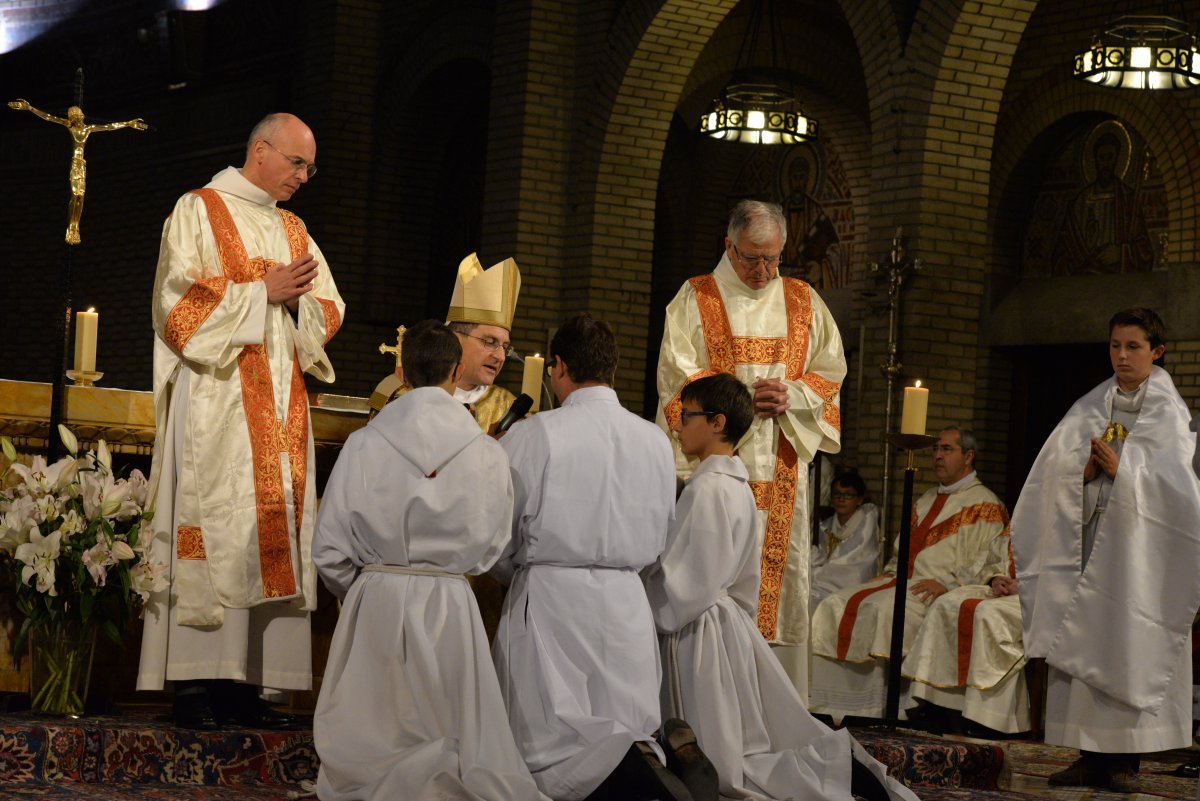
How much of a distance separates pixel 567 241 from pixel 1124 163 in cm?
400

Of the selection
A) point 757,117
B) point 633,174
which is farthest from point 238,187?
point 757,117

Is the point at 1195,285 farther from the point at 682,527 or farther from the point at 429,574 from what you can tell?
the point at 429,574

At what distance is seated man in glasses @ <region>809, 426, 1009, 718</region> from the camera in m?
8.44

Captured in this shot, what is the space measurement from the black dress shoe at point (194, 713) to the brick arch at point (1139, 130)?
25.7ft

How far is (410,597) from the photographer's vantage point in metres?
4.63

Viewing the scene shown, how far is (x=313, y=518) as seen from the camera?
5465 mm

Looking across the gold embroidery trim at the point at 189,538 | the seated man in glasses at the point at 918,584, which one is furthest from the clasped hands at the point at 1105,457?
the gold embroidery trim at the point at 189,538

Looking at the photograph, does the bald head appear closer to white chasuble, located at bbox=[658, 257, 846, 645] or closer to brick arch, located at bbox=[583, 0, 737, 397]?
white chasuble, located at bbox=[658, 257, 846, 645]

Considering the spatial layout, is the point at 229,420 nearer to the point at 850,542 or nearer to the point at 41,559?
the point at 41,559

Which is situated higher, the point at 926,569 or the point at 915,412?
the point at 915,412

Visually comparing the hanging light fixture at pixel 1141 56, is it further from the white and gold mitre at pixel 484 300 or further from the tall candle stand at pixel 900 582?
the white and gold mitre at pixel 484 300

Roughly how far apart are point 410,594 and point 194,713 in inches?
39.5

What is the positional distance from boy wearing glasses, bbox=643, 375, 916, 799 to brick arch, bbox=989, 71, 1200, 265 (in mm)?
6614

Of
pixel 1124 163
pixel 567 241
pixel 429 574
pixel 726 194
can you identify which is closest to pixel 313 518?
pixel 429 574
